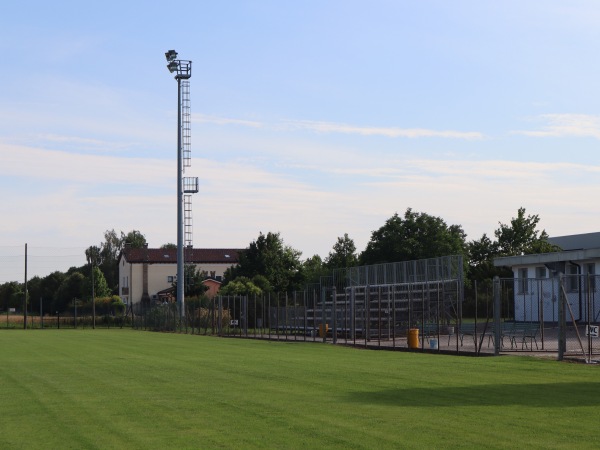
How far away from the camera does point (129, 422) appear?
1327 cm

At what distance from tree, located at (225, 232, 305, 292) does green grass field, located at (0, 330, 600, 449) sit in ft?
221

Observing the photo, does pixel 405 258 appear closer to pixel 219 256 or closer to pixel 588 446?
pixel 219 256

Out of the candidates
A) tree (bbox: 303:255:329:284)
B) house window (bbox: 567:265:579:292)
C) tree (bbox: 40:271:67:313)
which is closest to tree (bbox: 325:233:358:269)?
tree (bbox: 303:255:329:284)

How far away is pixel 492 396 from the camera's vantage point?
16.1 m

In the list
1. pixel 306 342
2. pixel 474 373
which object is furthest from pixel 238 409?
pixel 306 342

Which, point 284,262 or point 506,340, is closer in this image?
point 506,340

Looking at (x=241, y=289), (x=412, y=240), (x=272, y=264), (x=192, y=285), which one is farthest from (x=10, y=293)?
(x=241, y=289)

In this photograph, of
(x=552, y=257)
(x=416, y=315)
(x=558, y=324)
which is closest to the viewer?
(x=558, y=324)

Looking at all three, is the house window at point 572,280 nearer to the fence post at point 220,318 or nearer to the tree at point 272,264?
the fence post at point 220,318

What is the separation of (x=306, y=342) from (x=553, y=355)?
15.8 metres

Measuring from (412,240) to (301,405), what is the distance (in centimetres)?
7794

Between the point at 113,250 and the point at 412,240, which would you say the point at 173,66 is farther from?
the point at 113,250

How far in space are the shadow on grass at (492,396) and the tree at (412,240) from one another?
74413 mm

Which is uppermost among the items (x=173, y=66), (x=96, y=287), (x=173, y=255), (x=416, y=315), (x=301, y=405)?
(x=173, y=66)
